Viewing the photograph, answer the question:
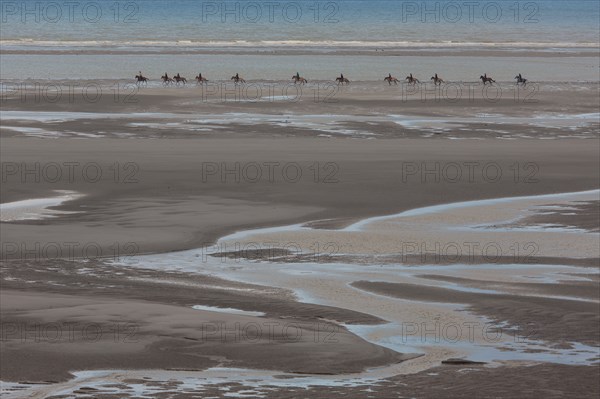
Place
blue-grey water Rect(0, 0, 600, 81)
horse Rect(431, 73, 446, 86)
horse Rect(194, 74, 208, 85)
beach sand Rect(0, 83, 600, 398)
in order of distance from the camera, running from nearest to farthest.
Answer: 1. beach sand Rect(0, 83, 600, 398)
2. horse Rect(194, 74, 208, 85)
3. horse Rect(431, 73, 446, 86)
4. blue-grey water Rect(0, 0, 600, 81)

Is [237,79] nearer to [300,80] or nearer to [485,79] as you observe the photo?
[300,80]

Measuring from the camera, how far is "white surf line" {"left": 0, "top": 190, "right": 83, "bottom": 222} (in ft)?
41.4

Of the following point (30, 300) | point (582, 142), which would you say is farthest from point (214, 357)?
point (582, 142)

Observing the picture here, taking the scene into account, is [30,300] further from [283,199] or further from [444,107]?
[444,107]

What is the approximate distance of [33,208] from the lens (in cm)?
1321

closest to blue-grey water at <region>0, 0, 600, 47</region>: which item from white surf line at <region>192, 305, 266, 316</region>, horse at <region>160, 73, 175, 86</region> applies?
horse at <region>160, 73, 175, 86</region>

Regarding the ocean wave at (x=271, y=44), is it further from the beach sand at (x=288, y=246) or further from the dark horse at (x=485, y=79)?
the beach sand at (x=288, y=246)

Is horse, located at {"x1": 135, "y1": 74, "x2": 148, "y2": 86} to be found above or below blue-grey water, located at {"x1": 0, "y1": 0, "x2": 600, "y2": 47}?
A: below

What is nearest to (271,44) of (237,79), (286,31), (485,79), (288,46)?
(288,46)

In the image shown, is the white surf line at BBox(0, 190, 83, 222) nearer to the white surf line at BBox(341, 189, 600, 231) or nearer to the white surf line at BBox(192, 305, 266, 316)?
the white surf line at BBox(341, 189, 600, 231)

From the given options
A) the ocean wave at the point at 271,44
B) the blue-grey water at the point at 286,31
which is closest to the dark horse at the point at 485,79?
the ocean wave at the point at 271,44

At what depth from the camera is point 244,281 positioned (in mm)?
9891

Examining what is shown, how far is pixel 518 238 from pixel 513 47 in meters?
39.0

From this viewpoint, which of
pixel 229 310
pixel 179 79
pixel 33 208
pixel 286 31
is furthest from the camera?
pixel 286 31
